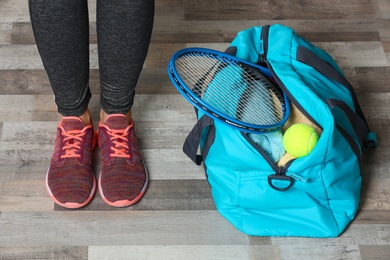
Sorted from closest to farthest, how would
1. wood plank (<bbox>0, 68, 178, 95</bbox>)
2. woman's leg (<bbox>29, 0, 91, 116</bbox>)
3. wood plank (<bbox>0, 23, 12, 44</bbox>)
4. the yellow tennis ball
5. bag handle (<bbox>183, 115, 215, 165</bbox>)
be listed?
woman's leg (<bbox>29, 0, 91, 116</bbox>)
the yellow tennis ball
bag handle (<bbox>183, 115, 215, 165</bbox>)
wood plank (<bbox>0, 68, 178, 95</bbox>)
wood plank (<bbox>0, 23, 12, 44</bbox>)

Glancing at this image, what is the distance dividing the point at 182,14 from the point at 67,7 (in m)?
0.72

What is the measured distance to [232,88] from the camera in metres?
Answer: 1.28

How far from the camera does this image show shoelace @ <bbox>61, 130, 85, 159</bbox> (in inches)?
53.6

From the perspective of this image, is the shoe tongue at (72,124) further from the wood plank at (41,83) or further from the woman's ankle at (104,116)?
the wood plank at (41,83)

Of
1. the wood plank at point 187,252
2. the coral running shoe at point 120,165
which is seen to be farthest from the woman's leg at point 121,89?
the wood plank at point 187,252

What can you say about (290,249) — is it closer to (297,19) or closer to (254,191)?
(254,191)

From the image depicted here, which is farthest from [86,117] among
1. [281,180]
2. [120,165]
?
[281,180]

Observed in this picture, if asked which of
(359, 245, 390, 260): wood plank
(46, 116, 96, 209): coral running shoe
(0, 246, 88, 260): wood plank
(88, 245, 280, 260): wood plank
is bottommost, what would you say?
(0, 246, 88, 260): wood plank

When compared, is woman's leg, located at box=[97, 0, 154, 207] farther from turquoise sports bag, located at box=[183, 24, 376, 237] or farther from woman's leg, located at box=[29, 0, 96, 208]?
turquoise sports bag, located at box=[183, 24, 376, 237]

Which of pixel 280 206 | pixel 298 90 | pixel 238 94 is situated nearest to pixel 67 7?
pixel 238 94

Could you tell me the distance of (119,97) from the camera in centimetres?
129

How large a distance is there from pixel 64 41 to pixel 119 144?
0.34 metres

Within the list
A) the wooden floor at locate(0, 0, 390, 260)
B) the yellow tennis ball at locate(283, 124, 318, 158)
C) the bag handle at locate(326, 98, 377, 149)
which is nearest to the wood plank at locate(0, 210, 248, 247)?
the wooden floor at locate(0, 0, 390, 260)

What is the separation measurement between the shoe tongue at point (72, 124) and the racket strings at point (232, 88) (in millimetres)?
270
